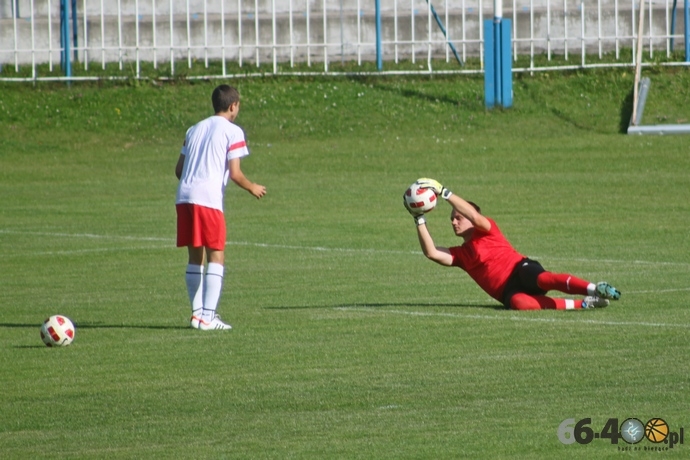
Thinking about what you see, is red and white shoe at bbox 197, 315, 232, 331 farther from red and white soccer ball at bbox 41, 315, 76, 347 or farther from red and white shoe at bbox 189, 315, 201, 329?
red and white soccer ball at bbox 41, 315, 76, 347

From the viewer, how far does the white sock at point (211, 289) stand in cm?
1151

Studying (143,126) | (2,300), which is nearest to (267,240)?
(2,300)

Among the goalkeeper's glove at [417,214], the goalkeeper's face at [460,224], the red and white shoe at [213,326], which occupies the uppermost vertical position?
the goalkeeper's glove at [417,214]

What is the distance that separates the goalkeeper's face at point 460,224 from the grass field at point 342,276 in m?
0.71

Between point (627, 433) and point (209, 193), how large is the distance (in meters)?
5.02

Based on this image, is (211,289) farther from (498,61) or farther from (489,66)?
(489,66)

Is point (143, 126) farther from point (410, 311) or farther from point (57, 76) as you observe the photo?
point (410, 311)

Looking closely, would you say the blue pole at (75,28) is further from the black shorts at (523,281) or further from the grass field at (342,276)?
the black shorts at (523,281)

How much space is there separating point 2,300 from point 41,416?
19.3 ft

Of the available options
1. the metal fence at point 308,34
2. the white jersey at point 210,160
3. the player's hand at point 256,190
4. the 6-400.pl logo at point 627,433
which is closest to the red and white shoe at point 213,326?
the white jersey at point 210,160

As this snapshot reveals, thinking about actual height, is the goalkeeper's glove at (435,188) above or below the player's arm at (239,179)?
below

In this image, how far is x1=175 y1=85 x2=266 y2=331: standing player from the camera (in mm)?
11484

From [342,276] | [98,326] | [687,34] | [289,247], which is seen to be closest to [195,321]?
[98,326]

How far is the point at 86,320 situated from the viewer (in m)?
12.5
